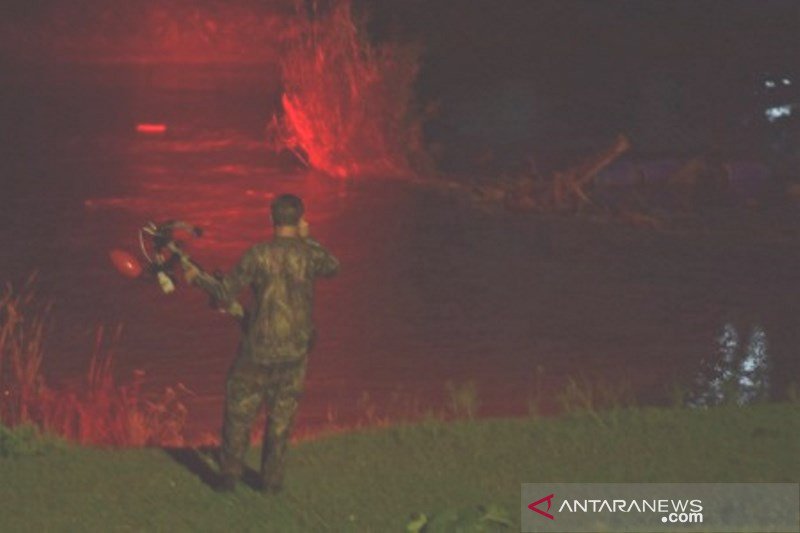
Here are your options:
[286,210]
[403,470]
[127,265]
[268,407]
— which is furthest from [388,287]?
[127,265]

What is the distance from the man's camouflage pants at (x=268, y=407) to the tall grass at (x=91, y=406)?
254 cm

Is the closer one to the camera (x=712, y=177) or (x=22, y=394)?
(x=22, y=394)

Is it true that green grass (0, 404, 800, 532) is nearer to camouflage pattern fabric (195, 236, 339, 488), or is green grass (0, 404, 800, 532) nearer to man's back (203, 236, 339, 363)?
camouflage pattern fabric (195, 236, 339, 488)

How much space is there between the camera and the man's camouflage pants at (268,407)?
27.7 ft

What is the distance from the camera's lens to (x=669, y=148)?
24.5 metres

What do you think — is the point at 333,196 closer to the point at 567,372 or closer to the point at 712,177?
the point at 712,177

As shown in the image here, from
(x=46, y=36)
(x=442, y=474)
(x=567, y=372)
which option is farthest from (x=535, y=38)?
(x=46, y=36)

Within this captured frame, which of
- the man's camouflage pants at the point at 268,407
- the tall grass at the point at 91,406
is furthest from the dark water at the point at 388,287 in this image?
the man's camouflage pants at the point at 268,407

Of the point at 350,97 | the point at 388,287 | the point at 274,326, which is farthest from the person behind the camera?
the point at 350,97

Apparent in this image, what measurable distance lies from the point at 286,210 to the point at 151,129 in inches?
880

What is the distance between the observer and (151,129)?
30.5 metres

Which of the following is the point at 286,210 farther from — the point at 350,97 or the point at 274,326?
the point at 350,97

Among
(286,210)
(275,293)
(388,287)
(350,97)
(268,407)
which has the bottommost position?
(268,407)

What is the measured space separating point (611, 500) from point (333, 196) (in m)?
15.0
